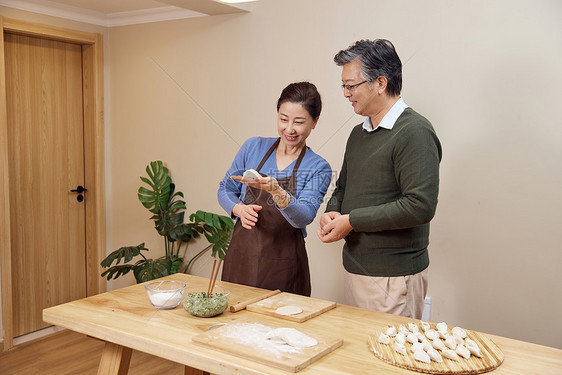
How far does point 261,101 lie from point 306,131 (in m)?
1.36

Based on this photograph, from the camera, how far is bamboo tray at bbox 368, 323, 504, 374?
1243mm

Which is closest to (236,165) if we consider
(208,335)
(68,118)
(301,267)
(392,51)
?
(301,267)

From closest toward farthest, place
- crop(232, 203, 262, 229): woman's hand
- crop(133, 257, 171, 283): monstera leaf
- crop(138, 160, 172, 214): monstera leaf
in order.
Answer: crop(232, 203, 262, 229): woman's hand < crop(133, 257, 171, 283): monstera leaf < crop(138, 160, 172, 214): monstera leaf

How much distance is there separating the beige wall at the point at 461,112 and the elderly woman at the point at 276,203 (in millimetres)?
920

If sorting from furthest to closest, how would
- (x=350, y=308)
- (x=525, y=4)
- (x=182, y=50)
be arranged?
(x=182, y=50), (x=525, y=4), (x=350, y=308)

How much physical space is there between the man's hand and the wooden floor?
1827 millimetres

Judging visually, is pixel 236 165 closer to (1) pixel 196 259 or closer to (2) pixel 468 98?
(2) pixel 468 98

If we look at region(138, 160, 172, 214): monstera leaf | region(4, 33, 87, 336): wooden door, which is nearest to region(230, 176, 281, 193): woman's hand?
region(138, 160, 172, 214): monstera leaf

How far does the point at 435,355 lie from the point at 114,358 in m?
A: 1.01

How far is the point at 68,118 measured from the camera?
4074 millimetres

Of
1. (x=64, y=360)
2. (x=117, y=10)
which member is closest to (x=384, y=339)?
(x=64, y=360)

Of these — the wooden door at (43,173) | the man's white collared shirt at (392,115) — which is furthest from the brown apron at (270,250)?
the wooden door at (43,173)

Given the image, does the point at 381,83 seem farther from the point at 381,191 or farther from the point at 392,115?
the point at 381,191

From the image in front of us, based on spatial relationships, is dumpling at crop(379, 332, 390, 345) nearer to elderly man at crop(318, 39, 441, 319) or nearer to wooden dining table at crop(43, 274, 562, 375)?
wooden dining table at crop(43, 274, 562, 375)
